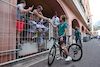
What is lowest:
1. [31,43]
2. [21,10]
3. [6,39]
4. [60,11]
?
[31,43]

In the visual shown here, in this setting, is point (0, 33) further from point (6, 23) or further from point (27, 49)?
point (27, 49)

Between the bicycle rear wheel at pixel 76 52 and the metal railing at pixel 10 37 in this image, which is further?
the bicycle rear wheel at pixel 76 52

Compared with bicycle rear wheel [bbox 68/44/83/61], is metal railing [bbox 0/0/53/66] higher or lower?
higher

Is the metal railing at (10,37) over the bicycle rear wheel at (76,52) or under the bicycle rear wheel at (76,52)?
over

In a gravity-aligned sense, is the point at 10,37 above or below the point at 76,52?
above

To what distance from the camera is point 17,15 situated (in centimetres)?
242

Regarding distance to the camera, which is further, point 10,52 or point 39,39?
point 39,39

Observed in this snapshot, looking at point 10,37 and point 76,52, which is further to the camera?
point 76,52

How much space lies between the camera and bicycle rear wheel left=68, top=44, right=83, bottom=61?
2865 mm

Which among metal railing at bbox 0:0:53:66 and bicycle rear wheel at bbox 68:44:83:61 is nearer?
metal railing at bbox 0:0:53:66

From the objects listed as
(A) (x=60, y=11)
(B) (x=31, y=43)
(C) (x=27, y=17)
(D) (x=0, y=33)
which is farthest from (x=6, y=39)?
(A) (x=60, y=11)

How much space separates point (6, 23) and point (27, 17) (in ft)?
Answer: 2.45

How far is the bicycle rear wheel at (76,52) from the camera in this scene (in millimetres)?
2865

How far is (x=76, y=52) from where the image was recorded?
9.93 feet
